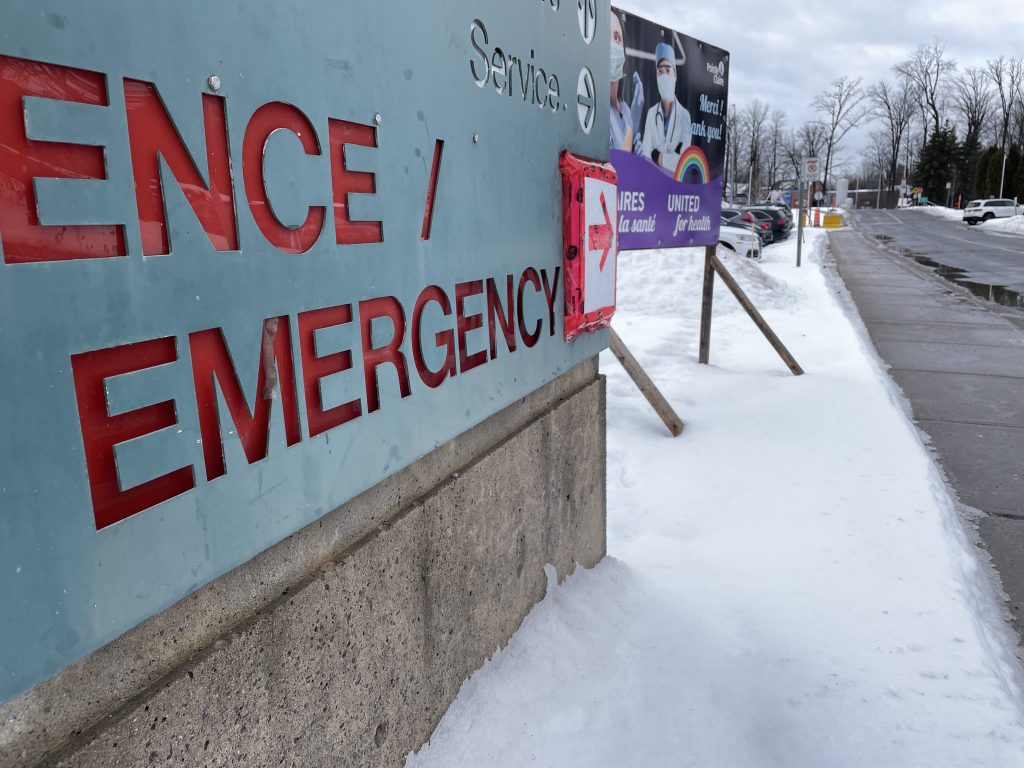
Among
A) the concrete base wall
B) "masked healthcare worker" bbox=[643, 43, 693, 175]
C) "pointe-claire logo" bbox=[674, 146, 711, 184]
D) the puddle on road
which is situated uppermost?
"masked healthcare worker" bbox=[643, 43, 693, 175]

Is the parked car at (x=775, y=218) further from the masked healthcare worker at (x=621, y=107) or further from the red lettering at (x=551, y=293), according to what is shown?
the red lettering at (x=551, y=293)

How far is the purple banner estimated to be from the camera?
17.9 feet

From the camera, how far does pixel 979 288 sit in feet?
50.2

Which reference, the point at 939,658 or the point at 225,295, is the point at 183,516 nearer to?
the point at 225,295

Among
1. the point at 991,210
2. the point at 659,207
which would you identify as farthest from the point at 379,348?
the point at 991,210

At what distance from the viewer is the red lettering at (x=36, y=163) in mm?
942

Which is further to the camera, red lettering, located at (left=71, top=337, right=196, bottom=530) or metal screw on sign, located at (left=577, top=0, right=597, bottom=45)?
metal screw on sign, located at (left=577, top=0, right=597, bottom=45)

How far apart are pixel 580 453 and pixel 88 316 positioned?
89.8 inches

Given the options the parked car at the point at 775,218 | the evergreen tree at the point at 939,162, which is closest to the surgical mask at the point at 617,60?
the parked car at the point at 775,218

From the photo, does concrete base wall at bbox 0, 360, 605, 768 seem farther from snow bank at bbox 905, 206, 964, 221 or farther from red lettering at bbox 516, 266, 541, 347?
snow bank at bbox 905, 206, 964, 221

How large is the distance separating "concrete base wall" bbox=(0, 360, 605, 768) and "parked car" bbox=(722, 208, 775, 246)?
71.4 feet

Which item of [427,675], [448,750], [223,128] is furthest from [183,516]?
[448,750]

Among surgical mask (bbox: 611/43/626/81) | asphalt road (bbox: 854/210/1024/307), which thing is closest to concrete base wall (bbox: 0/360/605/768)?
surgical mask (bbox: 611/43/626/81)

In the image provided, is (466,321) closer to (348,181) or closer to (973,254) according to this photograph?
(348,181)
